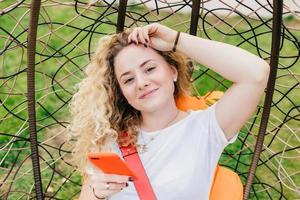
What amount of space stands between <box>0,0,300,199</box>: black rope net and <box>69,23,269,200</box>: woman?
21cm

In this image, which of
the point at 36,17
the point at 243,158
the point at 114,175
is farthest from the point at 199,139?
the point at 243,158

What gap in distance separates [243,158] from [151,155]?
1034 mm

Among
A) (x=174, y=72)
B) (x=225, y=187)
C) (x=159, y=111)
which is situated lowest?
(x=225, y=187)

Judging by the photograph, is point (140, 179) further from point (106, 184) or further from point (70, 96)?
point (70, 96)

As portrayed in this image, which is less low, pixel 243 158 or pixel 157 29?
pixel 157 29

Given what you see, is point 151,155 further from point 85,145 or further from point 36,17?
point 36,17

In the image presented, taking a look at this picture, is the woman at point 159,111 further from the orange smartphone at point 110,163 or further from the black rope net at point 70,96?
the black rope net at point 70,96

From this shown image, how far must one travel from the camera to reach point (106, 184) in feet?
5.13

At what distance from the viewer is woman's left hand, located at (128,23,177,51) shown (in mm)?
1638

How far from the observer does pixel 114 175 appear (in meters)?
1.54

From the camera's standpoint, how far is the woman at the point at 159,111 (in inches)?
61.9

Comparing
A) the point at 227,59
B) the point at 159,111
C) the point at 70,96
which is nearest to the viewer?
the point at 227,59

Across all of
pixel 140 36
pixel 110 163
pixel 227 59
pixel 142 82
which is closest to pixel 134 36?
pixel 140 36

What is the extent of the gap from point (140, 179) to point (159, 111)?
0.61 ft
